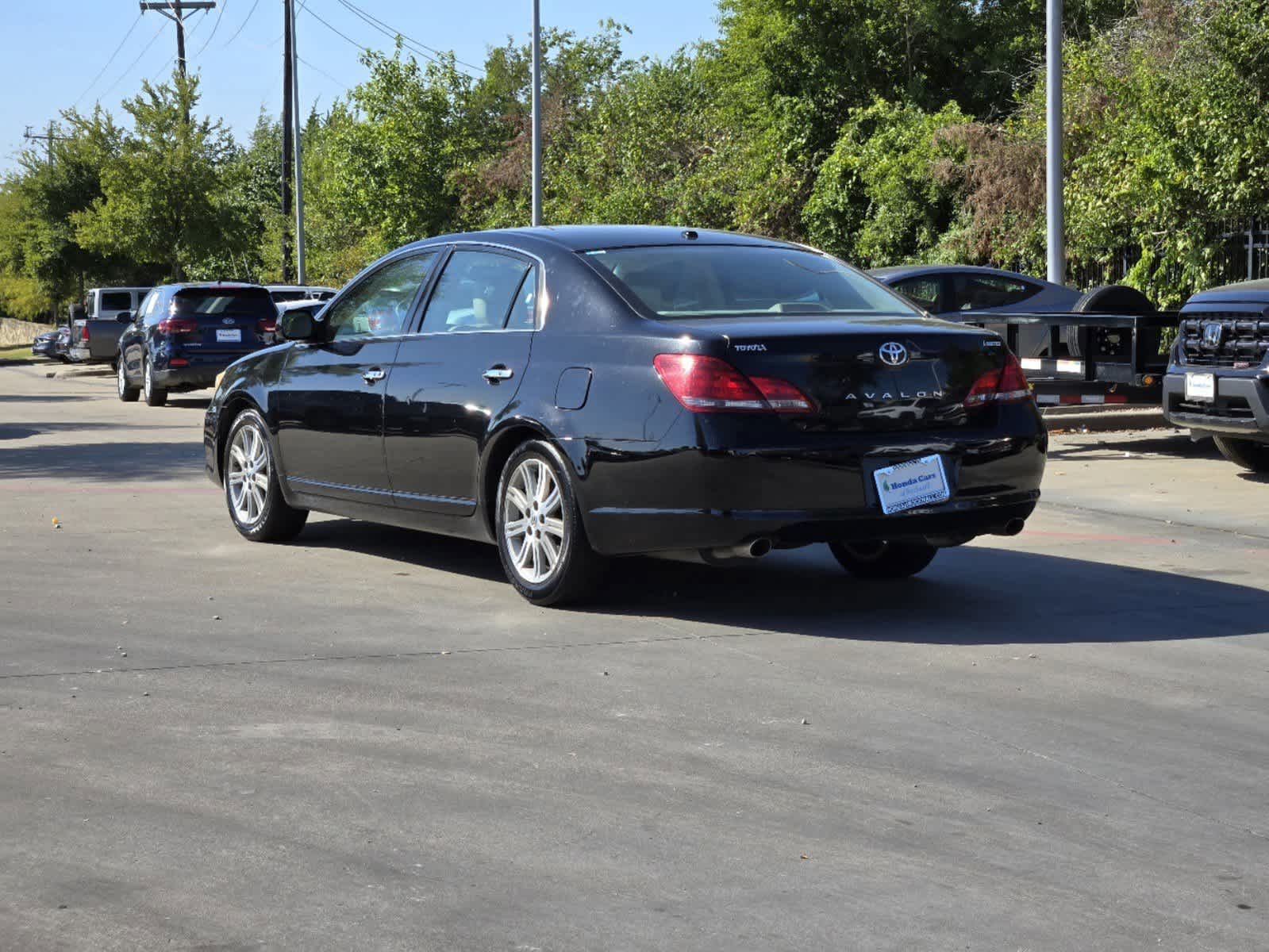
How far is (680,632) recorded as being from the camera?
290 inches

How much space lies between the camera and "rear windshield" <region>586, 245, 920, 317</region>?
775cm

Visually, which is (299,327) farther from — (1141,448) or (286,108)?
(286,108)

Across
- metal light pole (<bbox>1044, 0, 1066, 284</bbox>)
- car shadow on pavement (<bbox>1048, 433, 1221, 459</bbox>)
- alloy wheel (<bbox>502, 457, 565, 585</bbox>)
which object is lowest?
alloy wheel (<bbox>502, 457, 565, 585</bbox>)

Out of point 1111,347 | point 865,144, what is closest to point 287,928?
point 1111,347

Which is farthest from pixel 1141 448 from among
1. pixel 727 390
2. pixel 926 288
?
pixel 727 390

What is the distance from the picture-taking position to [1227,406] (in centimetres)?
1262

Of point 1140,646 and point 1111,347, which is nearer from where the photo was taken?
point 1140,646

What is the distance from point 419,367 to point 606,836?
4305mm

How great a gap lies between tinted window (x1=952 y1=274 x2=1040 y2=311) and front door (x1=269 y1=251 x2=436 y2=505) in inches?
360

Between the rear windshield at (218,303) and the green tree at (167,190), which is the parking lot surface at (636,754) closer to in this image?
the rear windshield at (218,303)

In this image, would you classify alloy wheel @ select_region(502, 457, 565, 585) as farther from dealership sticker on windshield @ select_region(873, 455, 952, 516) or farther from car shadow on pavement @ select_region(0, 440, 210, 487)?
car shadow on pavement @ select_region(0, 440, 210, 487)

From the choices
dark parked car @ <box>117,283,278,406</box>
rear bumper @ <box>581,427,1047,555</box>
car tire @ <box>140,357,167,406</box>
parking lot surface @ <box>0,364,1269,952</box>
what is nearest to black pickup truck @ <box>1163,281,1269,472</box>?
parking lot surface @ <box>0,364,1269,952</box>

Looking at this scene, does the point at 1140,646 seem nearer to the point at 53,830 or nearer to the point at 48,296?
the point at 53,830

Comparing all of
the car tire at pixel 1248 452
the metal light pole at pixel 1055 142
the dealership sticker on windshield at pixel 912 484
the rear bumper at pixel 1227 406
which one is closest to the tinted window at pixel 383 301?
the dealership sticker on windshield at pixel 912 484
